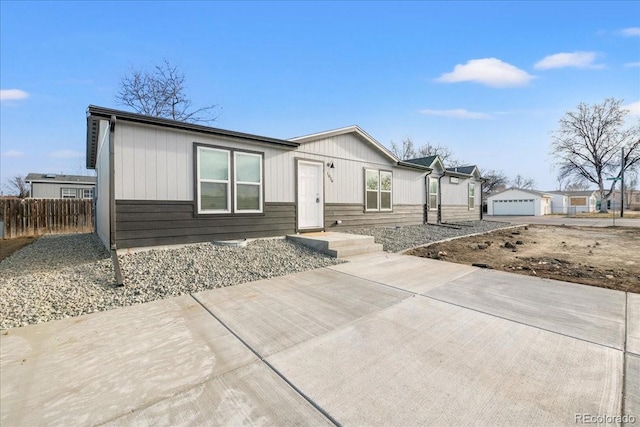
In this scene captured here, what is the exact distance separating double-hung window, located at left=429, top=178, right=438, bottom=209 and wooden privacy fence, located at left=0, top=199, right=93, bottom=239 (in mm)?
17212

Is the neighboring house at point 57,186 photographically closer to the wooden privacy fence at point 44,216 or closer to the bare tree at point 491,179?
the wooden privacy fence at point 44,216

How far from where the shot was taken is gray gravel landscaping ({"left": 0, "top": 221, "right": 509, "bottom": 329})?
3545mm

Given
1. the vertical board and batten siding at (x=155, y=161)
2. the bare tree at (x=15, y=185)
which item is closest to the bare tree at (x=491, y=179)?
the vertical board and batten siding at (x=155, y=161)

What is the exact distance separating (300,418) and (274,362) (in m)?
0.66

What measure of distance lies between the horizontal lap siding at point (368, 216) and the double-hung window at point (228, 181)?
8.71ft

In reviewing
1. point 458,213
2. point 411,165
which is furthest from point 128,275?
point 458,213

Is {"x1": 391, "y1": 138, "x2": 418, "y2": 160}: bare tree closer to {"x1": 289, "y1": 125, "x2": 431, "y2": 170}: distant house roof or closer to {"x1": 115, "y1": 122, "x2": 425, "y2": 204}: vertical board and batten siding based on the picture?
{"x1": 289, "y1": 125, "x2": 431, "y2": 170}: distant house roof

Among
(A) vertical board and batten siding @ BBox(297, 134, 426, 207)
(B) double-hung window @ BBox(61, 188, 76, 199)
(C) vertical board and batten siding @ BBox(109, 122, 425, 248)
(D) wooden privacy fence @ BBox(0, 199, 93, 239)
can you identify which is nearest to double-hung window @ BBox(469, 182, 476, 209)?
(A) vertical board and batten siding @ BBox(297, 134, 426, 207)

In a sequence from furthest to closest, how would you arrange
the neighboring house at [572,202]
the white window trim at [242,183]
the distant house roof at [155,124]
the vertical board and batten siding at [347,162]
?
the neighboring house at [572,202], the vertical board and batten siding at [347,162], the white window trim at [242,183], the distant house roof at [155,124]

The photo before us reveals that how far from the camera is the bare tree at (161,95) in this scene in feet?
55.5

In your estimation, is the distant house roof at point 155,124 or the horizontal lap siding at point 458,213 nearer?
the distant house roof at point 155,124

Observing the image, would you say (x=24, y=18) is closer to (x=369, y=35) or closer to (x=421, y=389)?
(x=369, y=35)

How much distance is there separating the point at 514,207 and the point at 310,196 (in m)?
38.7

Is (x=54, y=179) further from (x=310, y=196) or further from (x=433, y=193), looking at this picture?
(x=433, y=193)
